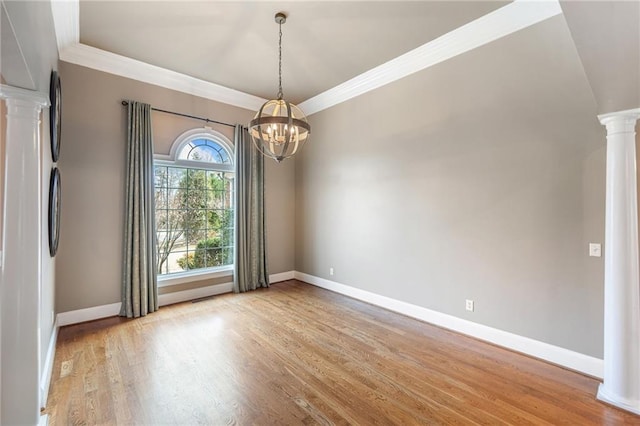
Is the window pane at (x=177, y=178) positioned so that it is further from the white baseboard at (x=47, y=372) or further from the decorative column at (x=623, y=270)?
the decorative column at (x=623, y=270)

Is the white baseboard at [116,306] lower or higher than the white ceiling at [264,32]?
lower

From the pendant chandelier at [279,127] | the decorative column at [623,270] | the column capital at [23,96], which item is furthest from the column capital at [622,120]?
the column capital at [23,96]

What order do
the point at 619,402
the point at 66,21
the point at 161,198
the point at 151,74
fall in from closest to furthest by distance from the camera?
the point at 619,402 → the point at 66,21 → the point at 151,74 → the point at 161,198

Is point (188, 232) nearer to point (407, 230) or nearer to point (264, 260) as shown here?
point (264, 260)

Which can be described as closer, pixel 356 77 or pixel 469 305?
pixel 469 305

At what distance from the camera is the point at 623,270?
2.12 meters

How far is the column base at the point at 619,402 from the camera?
2.04 m

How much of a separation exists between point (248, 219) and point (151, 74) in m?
2.53

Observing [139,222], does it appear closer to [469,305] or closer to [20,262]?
[20,262]

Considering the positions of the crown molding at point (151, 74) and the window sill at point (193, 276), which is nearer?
the crown molding at point (151, 74)

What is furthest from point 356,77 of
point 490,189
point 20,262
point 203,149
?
point 20,262

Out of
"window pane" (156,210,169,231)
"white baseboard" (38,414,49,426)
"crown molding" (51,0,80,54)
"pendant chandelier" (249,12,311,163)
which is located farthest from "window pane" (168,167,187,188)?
"white baseboard" (38,414,49,426)

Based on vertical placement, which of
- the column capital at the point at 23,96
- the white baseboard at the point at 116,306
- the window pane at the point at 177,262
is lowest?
the white baseboard at the point at 116,306

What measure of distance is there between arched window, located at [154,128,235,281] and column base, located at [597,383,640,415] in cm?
465
